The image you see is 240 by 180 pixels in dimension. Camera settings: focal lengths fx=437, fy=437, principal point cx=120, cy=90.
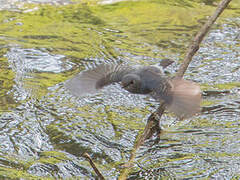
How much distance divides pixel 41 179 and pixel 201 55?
91.6 inches

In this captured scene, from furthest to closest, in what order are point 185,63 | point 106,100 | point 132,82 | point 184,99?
point 106,100 < point 132,82 < point 185,63 < point 184,99

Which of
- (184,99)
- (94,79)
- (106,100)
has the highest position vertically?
(184,99)

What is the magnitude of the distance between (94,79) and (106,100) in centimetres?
72

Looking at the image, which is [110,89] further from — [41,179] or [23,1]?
[23,1]

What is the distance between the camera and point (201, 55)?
4.40 meters

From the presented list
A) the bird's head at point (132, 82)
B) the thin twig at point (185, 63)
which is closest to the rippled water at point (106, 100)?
the thin twig at point (185, 63)

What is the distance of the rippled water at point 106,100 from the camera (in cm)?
288

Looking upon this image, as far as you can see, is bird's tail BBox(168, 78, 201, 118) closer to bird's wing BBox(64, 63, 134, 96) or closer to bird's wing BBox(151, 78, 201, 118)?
bird's wing BBox(151, 78, 201, 118)

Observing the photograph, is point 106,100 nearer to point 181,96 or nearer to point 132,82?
point 132,82

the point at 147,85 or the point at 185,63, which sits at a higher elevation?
the point at 185,63

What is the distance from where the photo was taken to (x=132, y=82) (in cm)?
290

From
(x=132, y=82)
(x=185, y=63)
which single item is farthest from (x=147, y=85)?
(x=185, y=63)

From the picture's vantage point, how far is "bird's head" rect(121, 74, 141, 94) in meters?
2.88

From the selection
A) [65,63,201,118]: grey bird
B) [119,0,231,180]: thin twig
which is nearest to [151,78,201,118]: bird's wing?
[65,63,201,118]: grey bird
